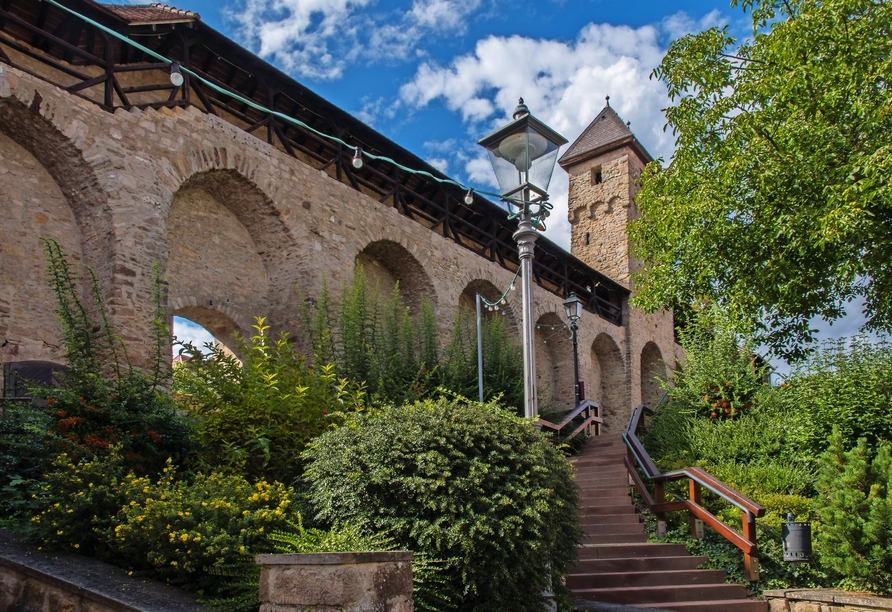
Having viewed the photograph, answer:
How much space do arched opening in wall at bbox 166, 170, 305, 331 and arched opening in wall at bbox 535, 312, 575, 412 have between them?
9.67m

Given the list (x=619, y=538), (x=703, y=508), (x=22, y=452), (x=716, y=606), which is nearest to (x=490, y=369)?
(x=619, y=538)

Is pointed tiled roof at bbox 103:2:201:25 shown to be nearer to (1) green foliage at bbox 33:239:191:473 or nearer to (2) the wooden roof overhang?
(2) the wooden roof overhang

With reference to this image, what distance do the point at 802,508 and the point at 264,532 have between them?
5.91 m

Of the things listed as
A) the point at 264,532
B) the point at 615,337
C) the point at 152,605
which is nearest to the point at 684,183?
the point at 264,532

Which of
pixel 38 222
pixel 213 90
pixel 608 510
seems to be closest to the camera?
pixel 38 222

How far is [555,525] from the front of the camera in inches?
223

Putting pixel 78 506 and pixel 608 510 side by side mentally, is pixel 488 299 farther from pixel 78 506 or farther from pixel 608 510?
pixel 78 506

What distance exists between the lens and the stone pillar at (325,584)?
3795 mm

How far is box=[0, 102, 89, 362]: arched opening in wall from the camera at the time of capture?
833 centimetres

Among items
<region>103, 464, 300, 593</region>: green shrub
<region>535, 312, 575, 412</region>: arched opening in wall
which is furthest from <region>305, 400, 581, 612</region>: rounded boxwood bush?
<region>535, 312, 575, 412</region>: arched opening in wall

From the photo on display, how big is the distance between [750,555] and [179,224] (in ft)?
26.2

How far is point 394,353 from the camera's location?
1038cm

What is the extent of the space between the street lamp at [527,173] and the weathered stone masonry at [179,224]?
183 inches

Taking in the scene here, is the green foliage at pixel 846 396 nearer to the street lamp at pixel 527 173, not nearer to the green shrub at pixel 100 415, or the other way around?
the street lamp at pixel 527 173
